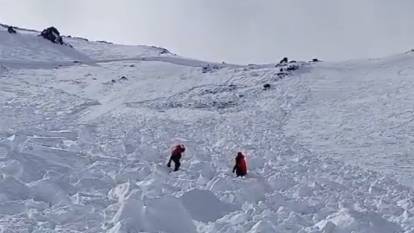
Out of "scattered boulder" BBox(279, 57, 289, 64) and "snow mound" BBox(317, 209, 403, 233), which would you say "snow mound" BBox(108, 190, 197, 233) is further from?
"scattered boulder" BBox(279, 57, 289, 64)

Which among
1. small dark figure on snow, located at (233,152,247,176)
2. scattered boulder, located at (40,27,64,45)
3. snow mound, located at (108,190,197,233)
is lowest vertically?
small dark figure on snow, located at (233,152,247,176)

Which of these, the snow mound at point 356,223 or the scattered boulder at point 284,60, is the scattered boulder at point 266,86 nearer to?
the scattered boulder at point 284,60

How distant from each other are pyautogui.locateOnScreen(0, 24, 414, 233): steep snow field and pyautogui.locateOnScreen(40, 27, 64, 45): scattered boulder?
3.69 meters

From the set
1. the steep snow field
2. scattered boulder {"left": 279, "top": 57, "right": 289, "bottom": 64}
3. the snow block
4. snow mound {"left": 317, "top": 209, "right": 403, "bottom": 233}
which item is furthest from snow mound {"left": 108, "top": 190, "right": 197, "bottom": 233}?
scattered boulder {"left": 279, "top": 57, "right": 289, "bottom": 64}

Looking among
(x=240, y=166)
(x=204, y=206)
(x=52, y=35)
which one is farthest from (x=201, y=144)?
(x=52, y=35)

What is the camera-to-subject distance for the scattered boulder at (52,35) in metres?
59.2

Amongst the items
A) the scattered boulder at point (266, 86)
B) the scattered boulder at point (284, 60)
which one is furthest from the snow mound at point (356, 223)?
the scattered boulder at point (284, 60)

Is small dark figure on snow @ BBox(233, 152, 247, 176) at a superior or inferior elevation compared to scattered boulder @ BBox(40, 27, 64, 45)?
inferior

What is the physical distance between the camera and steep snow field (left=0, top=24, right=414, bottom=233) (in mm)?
16141

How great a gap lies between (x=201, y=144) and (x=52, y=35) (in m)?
34.4

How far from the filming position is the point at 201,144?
27984mm

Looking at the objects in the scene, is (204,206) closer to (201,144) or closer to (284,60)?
(201,144)

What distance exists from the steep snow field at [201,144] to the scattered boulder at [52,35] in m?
3.69

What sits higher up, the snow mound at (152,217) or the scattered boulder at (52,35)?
the scattered boulder at (52,35)
